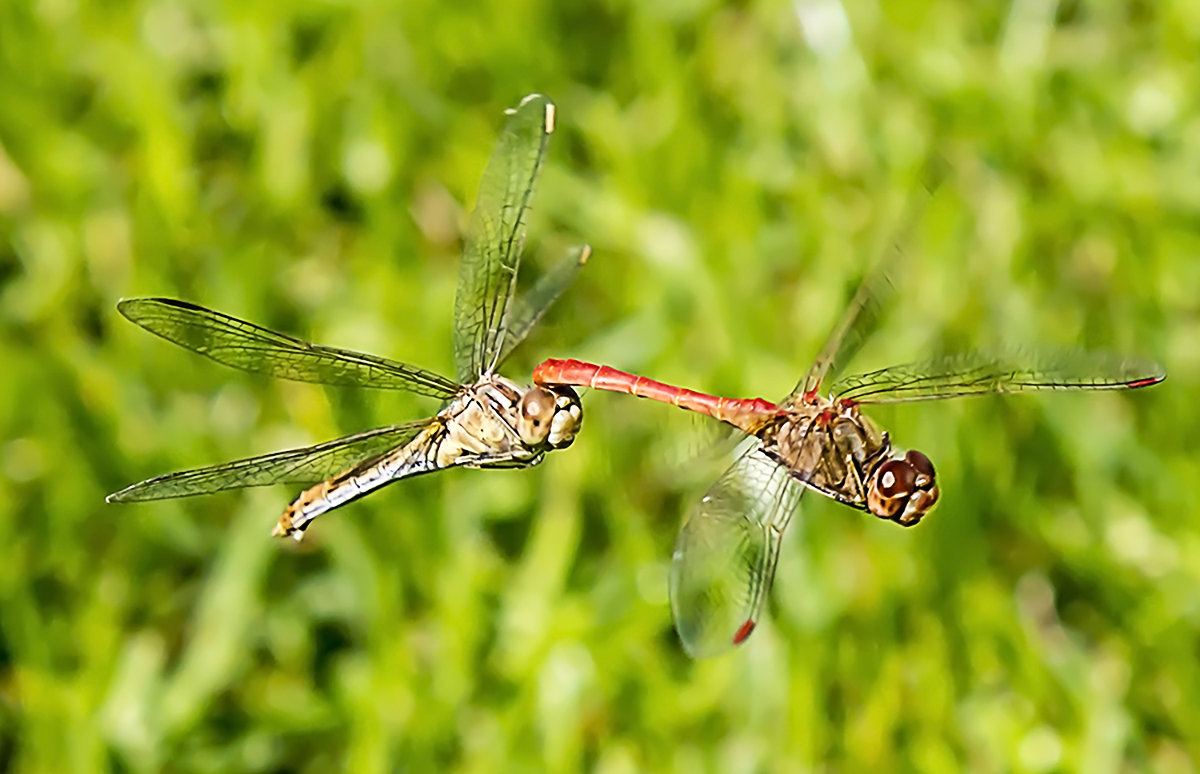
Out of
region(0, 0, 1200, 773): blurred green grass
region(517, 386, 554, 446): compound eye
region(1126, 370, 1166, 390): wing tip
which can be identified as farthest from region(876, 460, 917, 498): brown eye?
region(0, 0, 1200, 773): blurred green grass

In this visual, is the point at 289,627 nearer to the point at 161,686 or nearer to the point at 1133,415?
the point at 161,686

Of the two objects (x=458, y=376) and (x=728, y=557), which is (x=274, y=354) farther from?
(x=728, y=557)

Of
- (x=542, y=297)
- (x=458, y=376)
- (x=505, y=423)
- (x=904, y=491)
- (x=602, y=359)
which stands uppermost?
(x=602, y=359)

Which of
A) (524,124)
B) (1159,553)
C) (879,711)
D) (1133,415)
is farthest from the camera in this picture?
(1133,415)

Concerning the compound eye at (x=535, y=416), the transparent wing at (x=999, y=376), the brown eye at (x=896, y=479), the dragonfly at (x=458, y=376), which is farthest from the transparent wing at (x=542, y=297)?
the brown eye at (x=896, y=479)

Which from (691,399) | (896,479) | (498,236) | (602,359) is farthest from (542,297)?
(602,359)

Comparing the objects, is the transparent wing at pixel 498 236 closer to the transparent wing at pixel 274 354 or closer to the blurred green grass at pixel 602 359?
the transparent wing at pixel 274 354

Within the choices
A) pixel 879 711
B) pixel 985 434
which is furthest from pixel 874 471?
pixel 985 434
